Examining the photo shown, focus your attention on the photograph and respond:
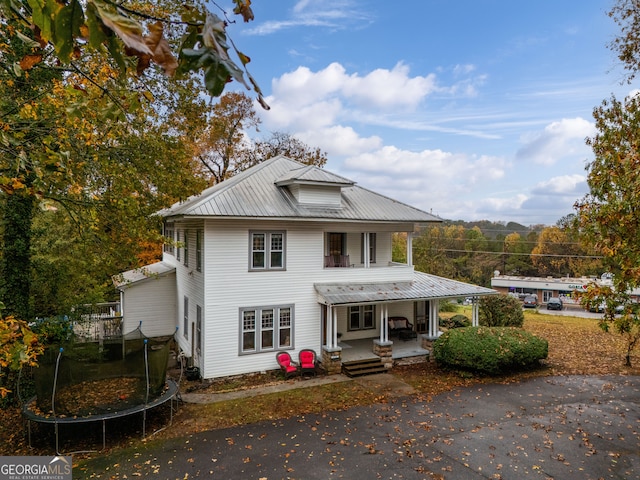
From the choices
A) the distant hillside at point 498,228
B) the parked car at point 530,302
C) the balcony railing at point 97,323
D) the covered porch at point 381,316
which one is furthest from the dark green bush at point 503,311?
the distant hillside at point 498,228

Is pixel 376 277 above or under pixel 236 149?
under

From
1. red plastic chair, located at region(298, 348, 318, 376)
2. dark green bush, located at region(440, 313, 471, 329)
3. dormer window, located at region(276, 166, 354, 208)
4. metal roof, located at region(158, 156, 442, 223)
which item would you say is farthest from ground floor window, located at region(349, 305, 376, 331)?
dark green bush, located at region(440, 313, 471, 329)

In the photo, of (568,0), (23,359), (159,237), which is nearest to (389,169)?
(568,0)

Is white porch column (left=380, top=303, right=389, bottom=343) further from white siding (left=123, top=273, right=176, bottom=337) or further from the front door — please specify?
white siding (left=123, top=273, right=176, bottom=337)

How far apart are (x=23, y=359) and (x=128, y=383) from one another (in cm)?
848

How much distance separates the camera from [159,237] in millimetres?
12469

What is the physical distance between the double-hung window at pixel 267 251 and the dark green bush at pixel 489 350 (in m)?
7.46

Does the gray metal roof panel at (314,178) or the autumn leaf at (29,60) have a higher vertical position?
the gray metal roof panel at (314,178)

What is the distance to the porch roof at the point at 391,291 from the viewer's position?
15.0 m

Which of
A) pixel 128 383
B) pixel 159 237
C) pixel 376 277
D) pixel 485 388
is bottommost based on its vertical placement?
pixel 485 388

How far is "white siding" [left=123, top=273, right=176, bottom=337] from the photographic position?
18.9 metres

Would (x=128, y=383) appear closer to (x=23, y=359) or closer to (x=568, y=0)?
(x=23, y=359)

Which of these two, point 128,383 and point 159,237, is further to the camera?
point 159,237

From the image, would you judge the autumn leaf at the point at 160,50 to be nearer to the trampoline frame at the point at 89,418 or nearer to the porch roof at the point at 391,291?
the trampoline frame at the point at 89,418
